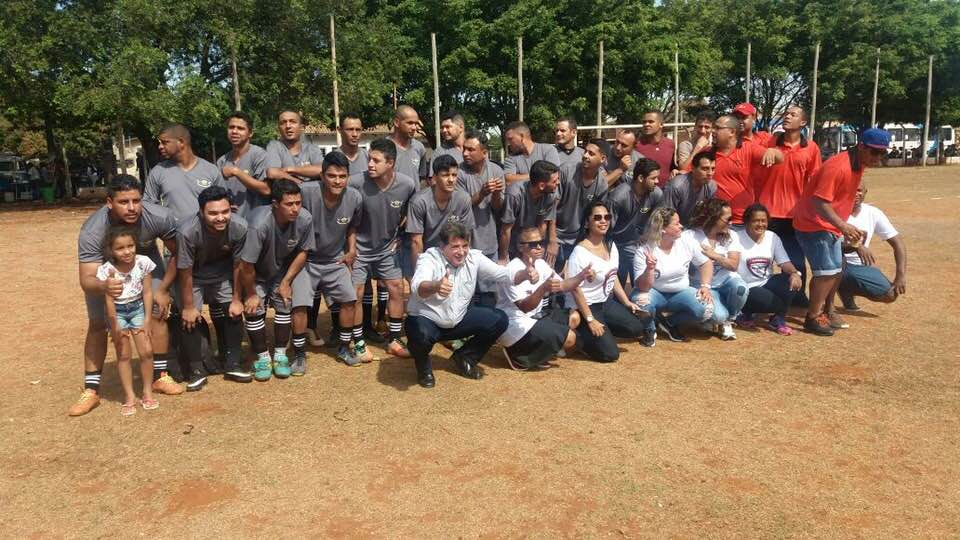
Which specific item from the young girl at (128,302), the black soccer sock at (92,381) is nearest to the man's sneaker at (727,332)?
the young girl at (128,302)

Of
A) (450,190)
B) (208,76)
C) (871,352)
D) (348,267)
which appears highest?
(208,76)

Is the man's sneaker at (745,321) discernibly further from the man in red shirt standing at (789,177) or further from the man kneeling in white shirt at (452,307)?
the man kneeling in white shirt at (452,307)

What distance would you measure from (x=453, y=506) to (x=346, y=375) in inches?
91.2

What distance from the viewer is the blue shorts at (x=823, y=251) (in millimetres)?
6508

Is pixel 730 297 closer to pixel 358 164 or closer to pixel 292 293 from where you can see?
pixel 358 164

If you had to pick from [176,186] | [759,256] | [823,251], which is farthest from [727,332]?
[176,186]

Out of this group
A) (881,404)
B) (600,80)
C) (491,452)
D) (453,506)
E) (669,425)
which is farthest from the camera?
(600,80)

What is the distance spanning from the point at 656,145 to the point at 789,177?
1.36 m

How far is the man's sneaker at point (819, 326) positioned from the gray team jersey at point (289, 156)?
4805 mm

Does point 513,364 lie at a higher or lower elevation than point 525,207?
lower

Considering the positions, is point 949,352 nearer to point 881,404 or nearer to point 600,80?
point 881,404

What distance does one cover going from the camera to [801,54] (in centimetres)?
3878

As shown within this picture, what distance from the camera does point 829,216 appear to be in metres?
6.26

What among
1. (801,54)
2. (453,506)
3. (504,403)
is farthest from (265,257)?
(801,54)
